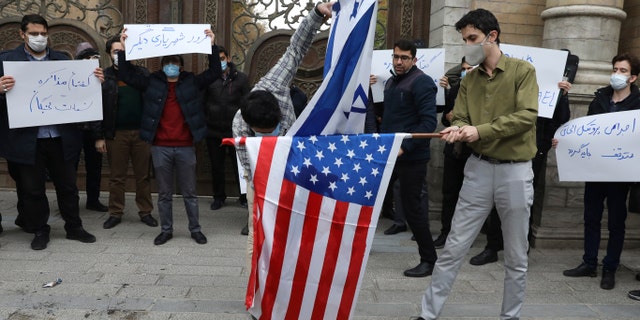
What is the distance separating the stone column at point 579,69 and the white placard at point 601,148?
906 mm

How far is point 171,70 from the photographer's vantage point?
5750 millimetres

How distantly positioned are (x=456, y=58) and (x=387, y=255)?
2822 mm

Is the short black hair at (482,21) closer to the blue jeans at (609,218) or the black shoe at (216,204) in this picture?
the blue jeans at (609,218)

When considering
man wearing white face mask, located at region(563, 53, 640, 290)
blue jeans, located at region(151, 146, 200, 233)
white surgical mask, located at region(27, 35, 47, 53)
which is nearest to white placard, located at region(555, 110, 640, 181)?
man wearing white face mask, located at region(563, 53, 640, 290)

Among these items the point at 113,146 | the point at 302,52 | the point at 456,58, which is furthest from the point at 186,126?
the point at 456,58

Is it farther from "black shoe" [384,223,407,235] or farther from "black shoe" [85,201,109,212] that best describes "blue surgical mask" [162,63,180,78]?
"black shoe" [384,223,407,235]

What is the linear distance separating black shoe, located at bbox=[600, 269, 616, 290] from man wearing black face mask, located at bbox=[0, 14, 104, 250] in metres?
4.88

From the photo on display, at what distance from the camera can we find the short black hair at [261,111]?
338cm

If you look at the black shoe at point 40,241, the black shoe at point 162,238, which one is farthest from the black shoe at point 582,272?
the black shoe at point 40,241

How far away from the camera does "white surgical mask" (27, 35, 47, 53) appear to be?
5402 millimetres

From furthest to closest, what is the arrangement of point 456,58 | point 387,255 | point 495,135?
point 456,58 → point 387,255 → point 495,135

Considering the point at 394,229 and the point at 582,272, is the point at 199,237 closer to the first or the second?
the point at 394,229

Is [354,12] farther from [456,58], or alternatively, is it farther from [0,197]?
[0,197]

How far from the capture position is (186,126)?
588 cm
